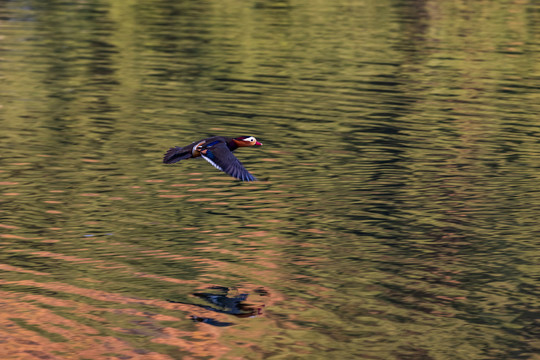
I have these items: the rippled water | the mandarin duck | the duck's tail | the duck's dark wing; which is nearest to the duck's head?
the mandarin duck

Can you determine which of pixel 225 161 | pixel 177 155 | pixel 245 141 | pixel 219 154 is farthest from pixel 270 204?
pixel 225 161

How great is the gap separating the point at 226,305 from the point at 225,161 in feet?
9.50

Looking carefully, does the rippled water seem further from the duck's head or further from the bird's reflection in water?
the duck's head

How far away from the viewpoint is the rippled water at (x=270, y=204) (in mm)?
14242

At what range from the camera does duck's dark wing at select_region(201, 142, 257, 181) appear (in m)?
16.4

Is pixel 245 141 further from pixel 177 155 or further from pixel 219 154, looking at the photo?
pixel 177 155

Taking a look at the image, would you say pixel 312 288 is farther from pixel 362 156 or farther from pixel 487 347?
pixel 362 156

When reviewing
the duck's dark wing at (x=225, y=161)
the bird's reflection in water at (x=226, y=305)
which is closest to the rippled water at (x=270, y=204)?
the bird's reflection in water at (x=226, y=305)

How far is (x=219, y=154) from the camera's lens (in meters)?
17.0

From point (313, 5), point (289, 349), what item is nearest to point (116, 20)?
point (313, 5)

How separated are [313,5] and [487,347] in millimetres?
41580

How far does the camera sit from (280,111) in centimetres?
2886

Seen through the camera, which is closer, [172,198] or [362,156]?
[172,198]

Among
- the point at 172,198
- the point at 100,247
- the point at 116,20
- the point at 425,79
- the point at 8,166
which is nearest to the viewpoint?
the point at 100,247
